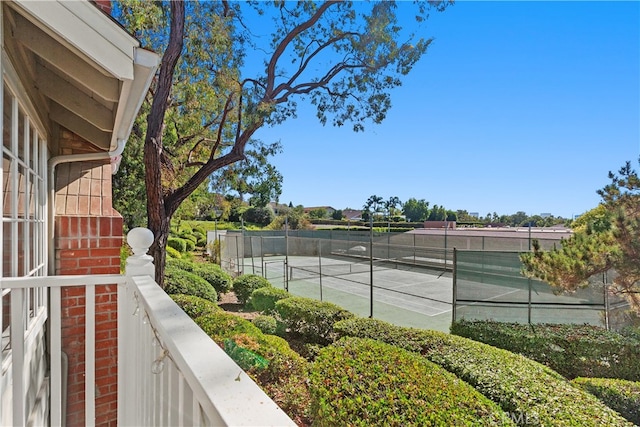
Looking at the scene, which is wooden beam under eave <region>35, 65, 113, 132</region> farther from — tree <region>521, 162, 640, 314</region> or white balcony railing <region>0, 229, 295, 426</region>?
tree <region>521, 162, 640, 314</region>

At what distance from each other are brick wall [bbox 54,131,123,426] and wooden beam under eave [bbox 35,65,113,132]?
0.80 meters

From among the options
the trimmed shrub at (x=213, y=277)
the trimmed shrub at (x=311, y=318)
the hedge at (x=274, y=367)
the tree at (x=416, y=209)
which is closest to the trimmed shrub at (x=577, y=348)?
the trimmed shrub at (x=311, y=318)

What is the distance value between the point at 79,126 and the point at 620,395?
265 inches

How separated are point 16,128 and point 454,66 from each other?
464 inches

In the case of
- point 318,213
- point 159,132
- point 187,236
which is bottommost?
point 187,236

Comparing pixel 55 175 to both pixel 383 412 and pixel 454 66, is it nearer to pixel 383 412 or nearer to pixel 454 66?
pixel 383 412

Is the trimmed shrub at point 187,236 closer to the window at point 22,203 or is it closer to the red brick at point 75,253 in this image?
the red brick at point 75,253

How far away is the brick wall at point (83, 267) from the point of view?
2.64 m

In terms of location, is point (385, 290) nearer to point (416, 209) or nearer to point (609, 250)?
point (609, 250)

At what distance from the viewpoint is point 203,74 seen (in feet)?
25.3

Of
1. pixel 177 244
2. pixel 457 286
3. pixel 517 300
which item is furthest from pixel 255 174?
pixel 177 244

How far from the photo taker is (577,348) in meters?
5.78

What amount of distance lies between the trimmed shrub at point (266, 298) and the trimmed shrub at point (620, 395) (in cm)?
601

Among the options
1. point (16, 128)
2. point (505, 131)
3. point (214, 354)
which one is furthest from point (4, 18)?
point (505, 131)
